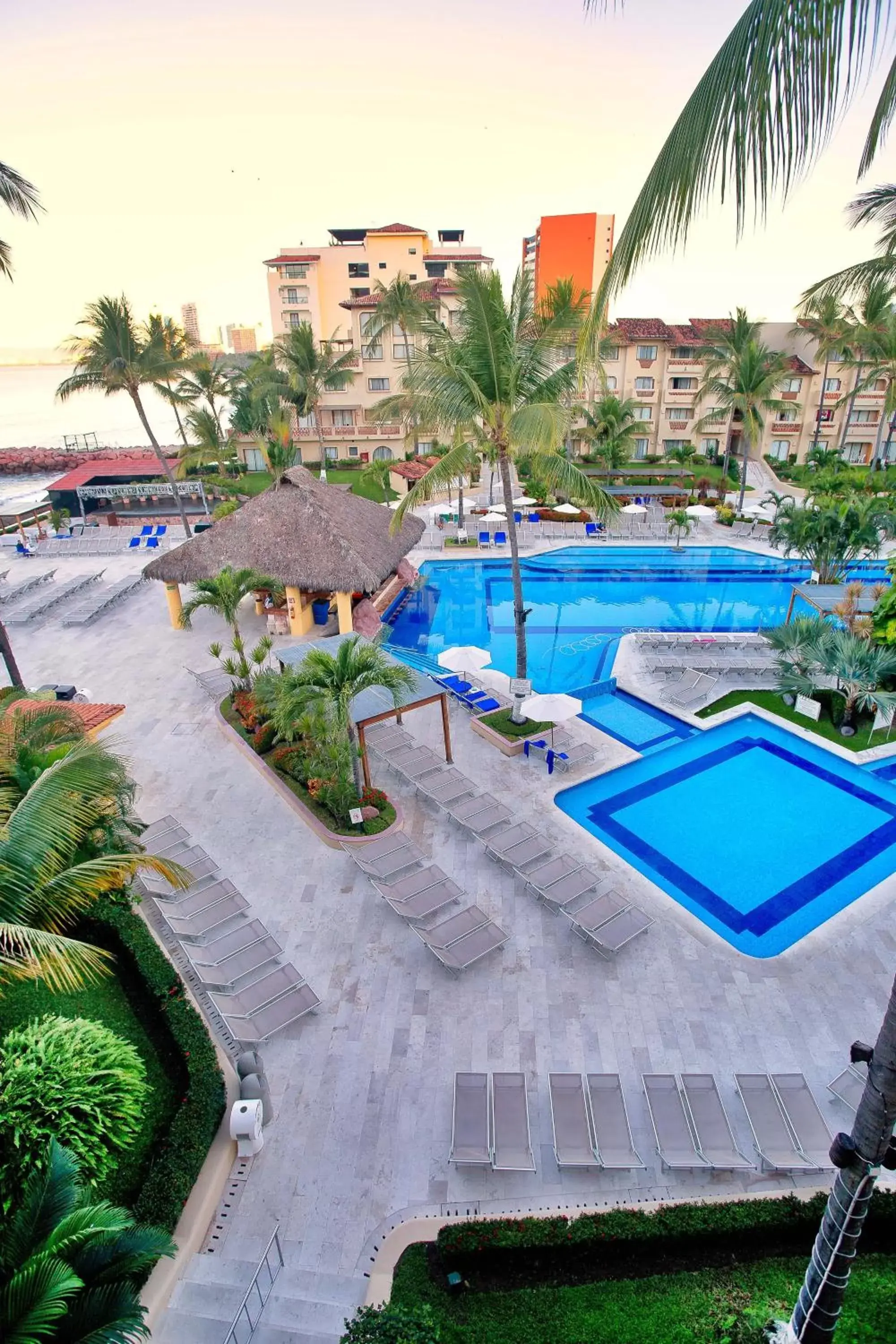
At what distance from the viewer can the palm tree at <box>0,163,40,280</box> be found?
13375 millimetres

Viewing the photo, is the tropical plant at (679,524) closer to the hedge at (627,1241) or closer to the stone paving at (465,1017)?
the stone paving at (465,1017)

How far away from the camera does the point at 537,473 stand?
47.2 ft

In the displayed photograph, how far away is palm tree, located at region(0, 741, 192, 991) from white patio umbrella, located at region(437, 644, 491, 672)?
9.35m

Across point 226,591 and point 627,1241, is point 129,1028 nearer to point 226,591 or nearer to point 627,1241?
point 627,1241

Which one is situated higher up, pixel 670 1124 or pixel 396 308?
pixel 396 308

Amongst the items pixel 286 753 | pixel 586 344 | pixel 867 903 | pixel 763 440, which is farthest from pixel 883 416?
pixel 586 344

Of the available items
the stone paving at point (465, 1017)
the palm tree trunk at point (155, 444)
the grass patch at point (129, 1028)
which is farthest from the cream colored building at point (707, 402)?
the grass patch at point (129, 1028)

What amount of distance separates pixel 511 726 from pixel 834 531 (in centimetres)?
1231

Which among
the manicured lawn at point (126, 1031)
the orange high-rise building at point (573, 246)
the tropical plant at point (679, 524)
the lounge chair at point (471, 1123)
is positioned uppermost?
the orange high-rise building at point (573, 246)

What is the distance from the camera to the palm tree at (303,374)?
37000mm

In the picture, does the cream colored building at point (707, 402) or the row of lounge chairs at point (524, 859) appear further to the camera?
the cream colored building at point (707, 402)

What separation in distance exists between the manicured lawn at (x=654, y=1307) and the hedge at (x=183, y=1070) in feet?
7.34

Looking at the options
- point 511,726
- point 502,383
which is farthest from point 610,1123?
point 502,383

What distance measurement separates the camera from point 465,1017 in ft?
29.3
